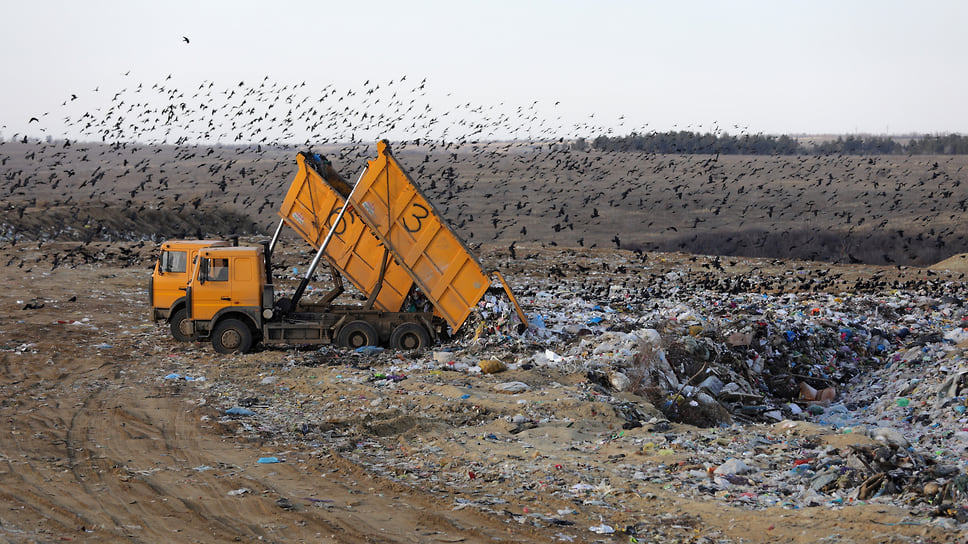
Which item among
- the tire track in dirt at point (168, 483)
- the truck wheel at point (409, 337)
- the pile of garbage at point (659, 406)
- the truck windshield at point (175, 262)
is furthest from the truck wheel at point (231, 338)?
the truck wheel at point (409, 337)

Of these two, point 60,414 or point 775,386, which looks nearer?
point 60,414

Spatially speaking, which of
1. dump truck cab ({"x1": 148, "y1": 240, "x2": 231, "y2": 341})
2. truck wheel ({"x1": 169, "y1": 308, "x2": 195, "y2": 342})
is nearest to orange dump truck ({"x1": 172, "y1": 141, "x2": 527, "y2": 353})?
truck wheel ({"x1": 169, "y1": 308, "x2": 195, "y2": 342})

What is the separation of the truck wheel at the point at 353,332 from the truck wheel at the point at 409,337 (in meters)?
0.30

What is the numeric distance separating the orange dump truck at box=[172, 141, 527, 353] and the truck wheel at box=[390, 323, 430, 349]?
15mm

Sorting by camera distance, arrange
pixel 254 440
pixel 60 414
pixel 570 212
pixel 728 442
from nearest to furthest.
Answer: pixel 728 442 < pixel 254 440 < pixel 60 414 < pixel 570 212

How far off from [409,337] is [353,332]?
33.2 inches

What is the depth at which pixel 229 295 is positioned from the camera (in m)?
12.7

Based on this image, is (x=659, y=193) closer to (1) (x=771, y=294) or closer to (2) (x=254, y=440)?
(1) (x=771, y=294)

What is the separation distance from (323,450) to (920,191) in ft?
143

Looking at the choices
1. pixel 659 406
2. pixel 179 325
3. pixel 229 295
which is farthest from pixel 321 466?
pixel 179 325

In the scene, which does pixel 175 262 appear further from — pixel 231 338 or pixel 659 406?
pixel 659 406

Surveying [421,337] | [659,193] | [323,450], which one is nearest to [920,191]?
[659,193]

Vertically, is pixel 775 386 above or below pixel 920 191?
below

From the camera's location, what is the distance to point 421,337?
41.7 feet
